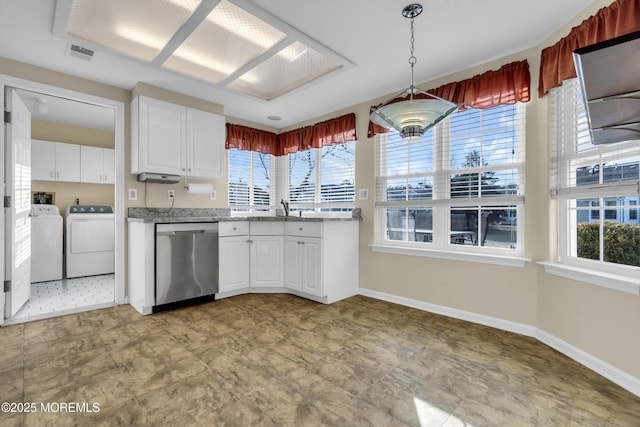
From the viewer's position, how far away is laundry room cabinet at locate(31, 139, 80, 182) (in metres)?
4.31

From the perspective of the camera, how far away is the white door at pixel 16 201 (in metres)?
2.76

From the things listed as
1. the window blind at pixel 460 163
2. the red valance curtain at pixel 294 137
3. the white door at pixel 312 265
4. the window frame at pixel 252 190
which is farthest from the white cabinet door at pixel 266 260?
the red valance curtain at pixel 294 137

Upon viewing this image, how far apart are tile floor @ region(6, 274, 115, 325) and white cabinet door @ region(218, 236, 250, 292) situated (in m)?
1.19

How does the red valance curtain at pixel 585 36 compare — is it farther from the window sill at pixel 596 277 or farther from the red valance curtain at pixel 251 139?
the red valance curtain at pixel 251 139

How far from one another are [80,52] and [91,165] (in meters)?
2.72

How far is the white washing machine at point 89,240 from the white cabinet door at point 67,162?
1.50 feet

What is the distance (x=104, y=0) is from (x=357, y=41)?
1.78 m

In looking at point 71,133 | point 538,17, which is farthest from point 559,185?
point 71,133

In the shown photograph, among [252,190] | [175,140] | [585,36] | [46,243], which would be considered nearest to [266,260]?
[252,190]

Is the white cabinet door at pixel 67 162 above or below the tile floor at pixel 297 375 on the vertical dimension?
above

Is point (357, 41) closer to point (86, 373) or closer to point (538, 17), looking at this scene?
point (538, 17)

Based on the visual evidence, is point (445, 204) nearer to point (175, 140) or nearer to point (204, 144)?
point (204, 144)

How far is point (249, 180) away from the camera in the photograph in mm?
4625

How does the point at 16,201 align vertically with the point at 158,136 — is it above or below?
below
